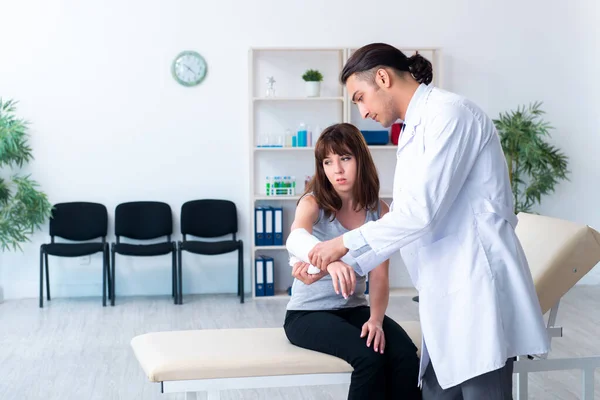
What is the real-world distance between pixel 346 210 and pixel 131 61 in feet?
11.6

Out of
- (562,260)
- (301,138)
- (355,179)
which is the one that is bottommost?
(562,260)

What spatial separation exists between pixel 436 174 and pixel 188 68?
413cm

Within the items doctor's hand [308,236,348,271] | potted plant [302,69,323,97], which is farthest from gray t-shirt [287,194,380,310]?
potted plant [302,69,323,97]

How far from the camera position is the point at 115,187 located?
5500mm

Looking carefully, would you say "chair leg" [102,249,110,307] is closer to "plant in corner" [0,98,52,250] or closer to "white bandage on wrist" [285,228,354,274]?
"plant in corner" [0,98,52,250]

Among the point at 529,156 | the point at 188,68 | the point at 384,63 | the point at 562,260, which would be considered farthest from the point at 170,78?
the point at 384,63

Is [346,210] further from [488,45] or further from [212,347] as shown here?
[488,45]

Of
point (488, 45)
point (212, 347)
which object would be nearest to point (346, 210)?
point (212, 347)

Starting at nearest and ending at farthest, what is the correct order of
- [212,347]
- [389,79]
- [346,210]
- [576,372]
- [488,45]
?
1. [389,79]
2. [212,347]
3. [346,210]
4. [576,372]
5. [488,45]

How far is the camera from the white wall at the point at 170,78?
538 centimetres

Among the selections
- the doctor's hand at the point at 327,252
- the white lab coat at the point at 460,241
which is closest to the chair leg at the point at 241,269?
the doctor's hand at the point at 327,252

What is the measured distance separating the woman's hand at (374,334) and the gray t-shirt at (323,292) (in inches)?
6.4

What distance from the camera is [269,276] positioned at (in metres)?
5.44

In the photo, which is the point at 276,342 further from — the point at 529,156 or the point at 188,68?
the point at 529,156
